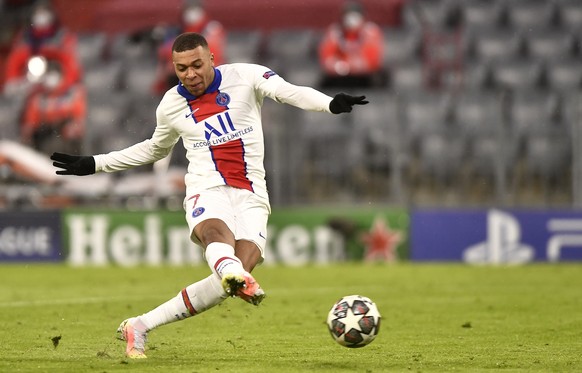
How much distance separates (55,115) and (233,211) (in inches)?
438

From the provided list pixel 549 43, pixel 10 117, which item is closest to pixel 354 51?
pixel 549 43

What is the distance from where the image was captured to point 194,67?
787cm

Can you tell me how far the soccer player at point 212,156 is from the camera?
7.75 meters

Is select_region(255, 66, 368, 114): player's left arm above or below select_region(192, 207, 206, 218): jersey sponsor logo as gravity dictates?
above

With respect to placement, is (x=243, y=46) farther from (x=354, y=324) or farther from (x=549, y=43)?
(x=354, y=324)

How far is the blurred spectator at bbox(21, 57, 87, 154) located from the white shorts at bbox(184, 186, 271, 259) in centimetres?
994

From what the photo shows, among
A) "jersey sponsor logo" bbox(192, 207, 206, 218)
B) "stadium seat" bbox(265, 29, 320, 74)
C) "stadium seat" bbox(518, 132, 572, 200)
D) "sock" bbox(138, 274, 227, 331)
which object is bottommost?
"sock" bbox(138, 274, 227, 331)

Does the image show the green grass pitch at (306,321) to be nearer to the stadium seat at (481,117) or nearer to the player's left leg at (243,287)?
the player's left leg at (243,287)

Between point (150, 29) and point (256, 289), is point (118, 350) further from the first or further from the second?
point (150, 29)

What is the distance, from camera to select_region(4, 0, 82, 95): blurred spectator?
19719 millimetres

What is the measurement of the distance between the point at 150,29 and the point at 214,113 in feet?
44.2

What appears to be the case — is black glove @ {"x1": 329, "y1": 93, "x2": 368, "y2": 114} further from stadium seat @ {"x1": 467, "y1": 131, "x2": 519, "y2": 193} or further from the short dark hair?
stadium seat @ {"x1": 467, "y1": 131, "x2": 519, "y2": 193}

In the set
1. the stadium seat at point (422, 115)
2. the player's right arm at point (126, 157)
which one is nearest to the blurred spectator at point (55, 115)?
the stadium seat at point (422, 115)

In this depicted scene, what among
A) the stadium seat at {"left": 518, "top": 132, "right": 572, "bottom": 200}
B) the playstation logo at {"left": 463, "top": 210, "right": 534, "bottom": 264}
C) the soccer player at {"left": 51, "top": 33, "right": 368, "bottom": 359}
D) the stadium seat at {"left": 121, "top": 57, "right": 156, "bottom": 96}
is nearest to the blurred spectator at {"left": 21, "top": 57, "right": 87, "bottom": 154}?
the stadium seat at {"left": 121, "top": 57, "right": 156, "bottom": 96}
